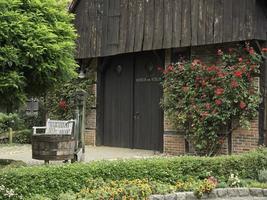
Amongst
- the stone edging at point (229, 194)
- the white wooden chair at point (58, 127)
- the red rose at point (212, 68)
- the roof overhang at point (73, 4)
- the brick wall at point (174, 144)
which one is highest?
the roof overhang at point (73, 4)

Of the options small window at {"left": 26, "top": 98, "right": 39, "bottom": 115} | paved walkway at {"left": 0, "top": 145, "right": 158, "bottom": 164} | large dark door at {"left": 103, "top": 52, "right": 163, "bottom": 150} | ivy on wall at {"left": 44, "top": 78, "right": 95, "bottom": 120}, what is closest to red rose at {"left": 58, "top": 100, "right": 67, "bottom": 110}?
ivy on wall at {"left": 44, "top": 78, "right": 95, "bottom": 120}

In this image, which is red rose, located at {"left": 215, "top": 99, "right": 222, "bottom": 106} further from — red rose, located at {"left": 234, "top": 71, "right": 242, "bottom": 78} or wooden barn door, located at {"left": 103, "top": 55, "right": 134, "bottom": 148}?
wooden barn door, located at {"left": 103, "top": 55, "right": 134, "bottom": 148}

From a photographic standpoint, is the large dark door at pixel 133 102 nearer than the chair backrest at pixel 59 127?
No

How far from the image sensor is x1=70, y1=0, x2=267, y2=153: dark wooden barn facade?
12.1m

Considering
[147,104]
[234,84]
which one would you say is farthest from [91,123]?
[234,84]

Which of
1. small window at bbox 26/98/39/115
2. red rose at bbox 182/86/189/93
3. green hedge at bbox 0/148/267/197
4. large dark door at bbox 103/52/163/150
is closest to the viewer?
green hedge at bbox 0/148/267/197

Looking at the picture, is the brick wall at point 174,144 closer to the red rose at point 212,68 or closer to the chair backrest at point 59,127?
the red rose at point 212,68

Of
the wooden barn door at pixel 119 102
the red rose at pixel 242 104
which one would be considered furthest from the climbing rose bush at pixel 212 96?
the wooden barn door at pixel 119 102

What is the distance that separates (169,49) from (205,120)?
271 centimetres

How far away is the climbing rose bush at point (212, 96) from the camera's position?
11930 mm

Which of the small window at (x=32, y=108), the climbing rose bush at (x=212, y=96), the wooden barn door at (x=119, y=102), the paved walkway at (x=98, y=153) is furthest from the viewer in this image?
the small window at (x=32, y=108)

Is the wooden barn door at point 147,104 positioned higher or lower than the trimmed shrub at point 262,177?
higher

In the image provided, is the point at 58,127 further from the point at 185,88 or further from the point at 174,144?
the point at 174,144

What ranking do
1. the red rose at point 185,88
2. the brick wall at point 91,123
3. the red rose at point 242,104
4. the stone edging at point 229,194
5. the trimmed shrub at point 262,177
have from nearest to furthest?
the stone edging at point 229,194
the trimmed shrub at point 262,177
the red rose at point 242,104
the red rose at point 185,88
the brick wall at point 91,123
